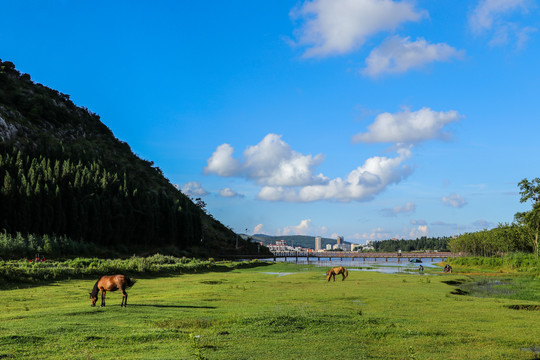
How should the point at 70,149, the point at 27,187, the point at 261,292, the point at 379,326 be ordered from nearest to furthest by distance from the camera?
the point at 379,326
the point at 261,292
the point at 27,187
the point at 70,149

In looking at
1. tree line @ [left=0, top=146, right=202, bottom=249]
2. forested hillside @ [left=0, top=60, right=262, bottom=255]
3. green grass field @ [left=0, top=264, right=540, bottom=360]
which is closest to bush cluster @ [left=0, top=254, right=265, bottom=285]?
green grass field @ [left=0, top=264, right=540, bottom=360]

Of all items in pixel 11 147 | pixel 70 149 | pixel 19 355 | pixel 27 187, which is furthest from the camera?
pixel 70 149

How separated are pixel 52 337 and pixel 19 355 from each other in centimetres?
197

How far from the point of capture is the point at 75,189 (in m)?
89.8

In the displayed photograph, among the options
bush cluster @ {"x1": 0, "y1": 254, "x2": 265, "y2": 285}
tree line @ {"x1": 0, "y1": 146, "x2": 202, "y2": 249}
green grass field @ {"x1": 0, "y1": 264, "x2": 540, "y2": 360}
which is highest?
tree line @ {"x1": 0, "y1": 146, "x2": 202, "y2": 249}

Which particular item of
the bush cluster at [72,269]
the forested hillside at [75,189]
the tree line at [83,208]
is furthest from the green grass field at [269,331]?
the forested hillside at [75,189]

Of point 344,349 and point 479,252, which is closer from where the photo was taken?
point 344,349

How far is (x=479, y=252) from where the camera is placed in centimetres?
14612

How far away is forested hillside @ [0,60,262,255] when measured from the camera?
7875cm

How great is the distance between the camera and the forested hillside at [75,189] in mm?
78750

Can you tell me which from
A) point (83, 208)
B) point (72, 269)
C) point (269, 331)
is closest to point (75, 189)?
point (83, 208)

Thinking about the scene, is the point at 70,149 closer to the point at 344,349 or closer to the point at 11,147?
the point at 11,147

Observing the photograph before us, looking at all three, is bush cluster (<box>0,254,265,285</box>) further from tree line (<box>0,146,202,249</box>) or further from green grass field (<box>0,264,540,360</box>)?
tree line (<box>0,146,202,249</box>)

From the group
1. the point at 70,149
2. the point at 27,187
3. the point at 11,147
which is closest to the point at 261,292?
the point at 27,187
